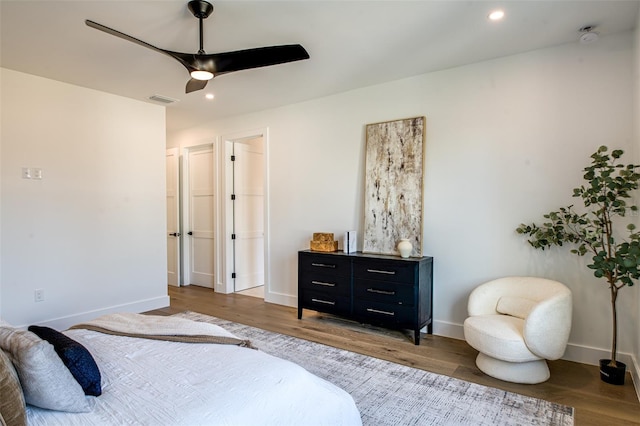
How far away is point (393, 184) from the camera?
153 inches

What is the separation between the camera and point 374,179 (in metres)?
4.02

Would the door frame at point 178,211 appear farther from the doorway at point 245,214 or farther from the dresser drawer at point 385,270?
the dresser drawer at point 385,270

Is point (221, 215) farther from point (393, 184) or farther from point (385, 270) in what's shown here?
point (385, 270)

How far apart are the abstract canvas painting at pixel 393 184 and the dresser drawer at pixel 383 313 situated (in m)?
0.59

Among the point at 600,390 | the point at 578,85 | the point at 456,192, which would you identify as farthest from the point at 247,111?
the point at 600,390

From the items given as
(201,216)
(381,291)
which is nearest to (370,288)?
(381,291)

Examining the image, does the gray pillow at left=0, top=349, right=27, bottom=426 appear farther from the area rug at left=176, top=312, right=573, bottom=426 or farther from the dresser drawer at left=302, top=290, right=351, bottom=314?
the dresser drawer at left=302, top=290, right=351, bottom=314

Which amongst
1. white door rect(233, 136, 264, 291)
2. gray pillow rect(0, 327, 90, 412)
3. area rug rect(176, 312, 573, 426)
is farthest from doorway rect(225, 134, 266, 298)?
gray pillow rect(0, 327, 90, 412)

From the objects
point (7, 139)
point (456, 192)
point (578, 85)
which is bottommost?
point (456, 192)

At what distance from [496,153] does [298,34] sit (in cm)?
210

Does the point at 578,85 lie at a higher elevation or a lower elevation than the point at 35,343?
higher

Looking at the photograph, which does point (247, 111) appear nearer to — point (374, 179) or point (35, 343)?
point (374, 179)

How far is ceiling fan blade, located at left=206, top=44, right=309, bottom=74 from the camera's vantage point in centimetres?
245

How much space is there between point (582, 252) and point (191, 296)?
484 centimetres
